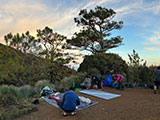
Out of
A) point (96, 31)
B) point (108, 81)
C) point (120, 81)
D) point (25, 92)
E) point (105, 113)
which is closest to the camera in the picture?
point (105, 113)

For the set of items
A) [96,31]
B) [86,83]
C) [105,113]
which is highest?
[96,31]

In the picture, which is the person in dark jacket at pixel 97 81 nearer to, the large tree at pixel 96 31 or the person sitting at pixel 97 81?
the person sitting at pixel 97 81

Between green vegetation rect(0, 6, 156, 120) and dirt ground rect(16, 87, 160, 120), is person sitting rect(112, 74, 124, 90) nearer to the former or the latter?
green vegetation rect(0, 6, 156, 120)

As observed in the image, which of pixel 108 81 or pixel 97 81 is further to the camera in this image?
pixel 108 81

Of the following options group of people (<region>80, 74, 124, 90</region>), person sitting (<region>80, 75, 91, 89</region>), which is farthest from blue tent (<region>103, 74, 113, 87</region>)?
person sitting (<region>80, 75, 91, 89</region>)

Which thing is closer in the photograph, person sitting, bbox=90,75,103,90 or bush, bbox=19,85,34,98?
bush, bbox=19,85,34,98

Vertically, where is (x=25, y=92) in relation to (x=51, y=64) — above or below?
below

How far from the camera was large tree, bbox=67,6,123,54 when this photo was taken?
1542cm

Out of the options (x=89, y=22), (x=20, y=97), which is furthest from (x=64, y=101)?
Answer: (x=89, y=22)

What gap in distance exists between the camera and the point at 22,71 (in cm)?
762

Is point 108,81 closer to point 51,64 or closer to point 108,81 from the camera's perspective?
point 108,81

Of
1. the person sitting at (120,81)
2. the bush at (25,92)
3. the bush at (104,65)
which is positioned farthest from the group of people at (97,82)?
A: the bush at (25,92)

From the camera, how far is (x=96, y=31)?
54.5 feet

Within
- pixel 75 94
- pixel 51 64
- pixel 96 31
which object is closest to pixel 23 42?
pixel 51 64
